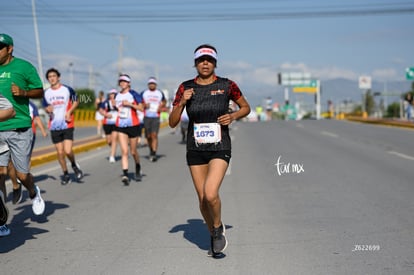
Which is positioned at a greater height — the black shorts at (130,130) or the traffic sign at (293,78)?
the black shorts at (130,130)

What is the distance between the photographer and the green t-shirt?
6680 mm

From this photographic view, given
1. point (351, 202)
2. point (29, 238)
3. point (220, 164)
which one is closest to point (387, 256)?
point (220, 164)

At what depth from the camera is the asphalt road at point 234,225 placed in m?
5.38

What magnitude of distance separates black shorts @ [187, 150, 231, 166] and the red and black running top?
4cm

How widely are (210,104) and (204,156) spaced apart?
1.61 ft

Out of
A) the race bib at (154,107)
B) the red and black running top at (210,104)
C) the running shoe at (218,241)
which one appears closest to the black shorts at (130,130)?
the race bib at (154,107)

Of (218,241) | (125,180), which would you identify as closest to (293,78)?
(125,180)

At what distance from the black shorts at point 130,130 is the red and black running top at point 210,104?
224 inches

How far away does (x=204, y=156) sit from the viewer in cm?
573

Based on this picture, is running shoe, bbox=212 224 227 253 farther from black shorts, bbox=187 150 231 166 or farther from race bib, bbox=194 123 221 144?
race bib, bbox=194 123 221 144

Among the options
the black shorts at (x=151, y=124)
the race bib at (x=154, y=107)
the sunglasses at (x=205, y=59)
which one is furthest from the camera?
the black shorts at (x=151, y=124)

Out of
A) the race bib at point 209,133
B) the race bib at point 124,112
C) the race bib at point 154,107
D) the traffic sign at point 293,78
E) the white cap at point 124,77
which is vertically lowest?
the traffic sign at point 293,78

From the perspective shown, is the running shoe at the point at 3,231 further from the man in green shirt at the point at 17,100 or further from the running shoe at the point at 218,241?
the running shoe at the point at 218,241

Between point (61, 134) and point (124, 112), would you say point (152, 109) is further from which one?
point (61, 134)
